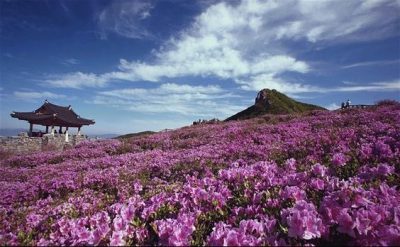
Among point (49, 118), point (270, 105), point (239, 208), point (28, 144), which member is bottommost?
point (239, 208)

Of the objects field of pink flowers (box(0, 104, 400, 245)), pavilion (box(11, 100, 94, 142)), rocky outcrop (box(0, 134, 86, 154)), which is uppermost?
pavilion (box(11, 100, 94, 142))

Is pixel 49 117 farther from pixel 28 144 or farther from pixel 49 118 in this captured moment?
pixel 28 144

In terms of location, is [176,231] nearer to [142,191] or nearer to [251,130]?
[142,191]

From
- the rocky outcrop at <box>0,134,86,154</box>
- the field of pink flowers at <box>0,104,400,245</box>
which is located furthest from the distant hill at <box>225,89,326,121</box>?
the field of pink flowers at <box>0,104,400,245</box>

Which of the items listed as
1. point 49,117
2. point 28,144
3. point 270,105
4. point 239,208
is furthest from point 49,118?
point 239,208

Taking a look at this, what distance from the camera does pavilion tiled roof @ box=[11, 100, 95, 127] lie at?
48.4 meters

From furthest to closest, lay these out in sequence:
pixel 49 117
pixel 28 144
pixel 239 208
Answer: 1. pixel 49 117
2. pixel 28 144
3. pixel 239 208

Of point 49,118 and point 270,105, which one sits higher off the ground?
point 270,105

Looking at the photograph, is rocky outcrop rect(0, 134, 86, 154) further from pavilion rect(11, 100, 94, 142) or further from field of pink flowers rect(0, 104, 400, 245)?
field of pink flowers rect(0, 104, 400, 245)

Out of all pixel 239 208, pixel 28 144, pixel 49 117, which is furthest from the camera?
A: pixel 49 117

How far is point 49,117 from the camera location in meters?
48.3

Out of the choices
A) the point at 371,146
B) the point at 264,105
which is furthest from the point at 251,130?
the point at 264,105

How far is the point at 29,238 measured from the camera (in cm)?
470

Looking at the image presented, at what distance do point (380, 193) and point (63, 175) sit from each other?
400 inches
